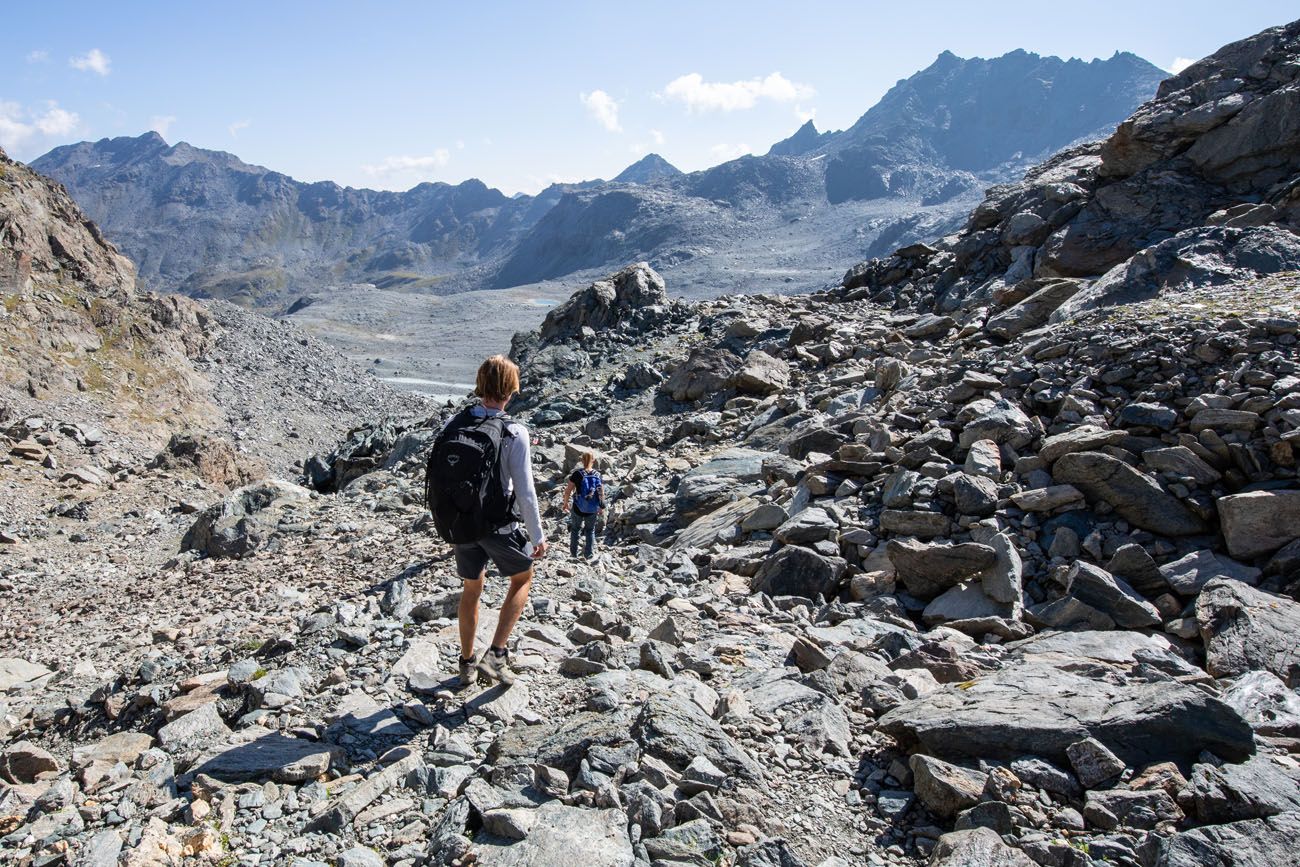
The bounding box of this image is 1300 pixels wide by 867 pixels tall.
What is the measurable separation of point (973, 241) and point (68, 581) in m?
25.7

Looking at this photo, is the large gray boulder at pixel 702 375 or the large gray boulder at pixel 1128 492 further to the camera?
the large gray boulder at pixel 702 375

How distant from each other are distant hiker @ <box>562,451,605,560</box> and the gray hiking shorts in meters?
5.17

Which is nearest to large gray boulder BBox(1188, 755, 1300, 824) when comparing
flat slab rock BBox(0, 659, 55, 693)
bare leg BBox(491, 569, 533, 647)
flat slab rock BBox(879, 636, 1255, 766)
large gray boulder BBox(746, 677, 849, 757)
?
flat slab rock BBox(879, 636, 1255, 766)

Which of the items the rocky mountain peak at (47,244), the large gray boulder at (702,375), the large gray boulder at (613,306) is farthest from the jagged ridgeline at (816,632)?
the rocky mountain peak at (47,244)

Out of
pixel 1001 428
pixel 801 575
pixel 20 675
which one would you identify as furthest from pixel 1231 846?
pixel 20 675

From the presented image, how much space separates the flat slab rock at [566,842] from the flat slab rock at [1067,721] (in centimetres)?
208

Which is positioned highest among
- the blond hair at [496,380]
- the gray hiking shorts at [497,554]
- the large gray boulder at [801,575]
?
the blond hair at [496,380]

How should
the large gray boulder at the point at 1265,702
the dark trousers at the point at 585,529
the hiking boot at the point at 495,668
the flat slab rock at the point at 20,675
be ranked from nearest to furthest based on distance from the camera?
the large gray boulder at the point at 1265,702
the hiking boot at the point at 495,668
the flat slab rock at the point at 20,675
the dark trousers at the point at 585,529

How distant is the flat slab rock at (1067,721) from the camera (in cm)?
450

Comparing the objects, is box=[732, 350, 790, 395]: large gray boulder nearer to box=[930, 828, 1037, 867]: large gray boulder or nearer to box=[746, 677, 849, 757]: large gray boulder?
box=[746, 677, 849, 757]: large gray boulder

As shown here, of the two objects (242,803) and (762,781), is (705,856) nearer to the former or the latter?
(762,781)

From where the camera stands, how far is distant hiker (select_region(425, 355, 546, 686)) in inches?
218

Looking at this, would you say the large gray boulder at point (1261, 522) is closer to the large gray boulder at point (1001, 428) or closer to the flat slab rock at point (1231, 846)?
the large gray boulder at point (1001, 428)

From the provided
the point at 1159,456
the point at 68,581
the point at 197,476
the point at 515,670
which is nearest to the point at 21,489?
the point at 197,476
